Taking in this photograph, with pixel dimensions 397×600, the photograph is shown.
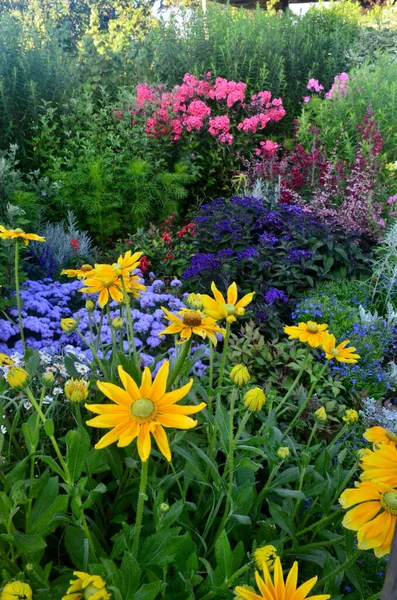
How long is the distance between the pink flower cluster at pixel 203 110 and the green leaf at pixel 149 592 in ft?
12.3

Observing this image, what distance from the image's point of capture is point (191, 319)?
0.90m

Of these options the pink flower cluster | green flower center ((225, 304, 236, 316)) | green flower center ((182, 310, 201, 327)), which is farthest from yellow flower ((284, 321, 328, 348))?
the pink flower cluster

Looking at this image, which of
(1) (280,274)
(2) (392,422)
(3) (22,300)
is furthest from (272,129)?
(2) (392,422)

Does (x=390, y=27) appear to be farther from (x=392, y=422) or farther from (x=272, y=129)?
(x=392, y=422)

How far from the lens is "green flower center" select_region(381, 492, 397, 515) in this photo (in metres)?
0.61

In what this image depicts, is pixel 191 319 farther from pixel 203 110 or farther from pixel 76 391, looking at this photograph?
pixel 203 110

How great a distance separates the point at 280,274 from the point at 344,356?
4.88 feet

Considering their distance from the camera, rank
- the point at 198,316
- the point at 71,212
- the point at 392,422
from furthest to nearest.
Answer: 1. the point at 71,212
2. the point at 392,422
3. the point at 198,316

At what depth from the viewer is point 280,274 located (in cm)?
263

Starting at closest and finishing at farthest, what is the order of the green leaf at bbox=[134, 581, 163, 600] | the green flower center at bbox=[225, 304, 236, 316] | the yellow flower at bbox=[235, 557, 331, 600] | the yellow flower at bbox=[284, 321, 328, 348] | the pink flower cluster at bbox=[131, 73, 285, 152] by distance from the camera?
the yellow flower at bbox=[235, 557, 331, 600] < the green leaf at bbox=[134, 581, 163, 600] < the green flower center at bbox=[225, 304, 236, 316] < the yellow flower at bbox=[284, 321, 328, 348] < the pink flower cluster at bbox=[131, 73, 285, 152]

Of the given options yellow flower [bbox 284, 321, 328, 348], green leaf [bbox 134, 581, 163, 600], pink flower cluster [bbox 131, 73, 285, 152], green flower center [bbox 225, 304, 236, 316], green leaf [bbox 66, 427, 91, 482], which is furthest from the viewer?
pink flower cluster [bbox 131, 73, 285, 152]

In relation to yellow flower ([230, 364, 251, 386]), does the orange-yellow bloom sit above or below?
above

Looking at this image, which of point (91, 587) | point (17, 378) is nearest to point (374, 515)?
point (91, 587)

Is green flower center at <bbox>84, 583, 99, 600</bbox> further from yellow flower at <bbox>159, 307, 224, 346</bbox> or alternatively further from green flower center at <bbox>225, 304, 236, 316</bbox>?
green flower center at <bbox>225, 304, 236, 316</bbox>
